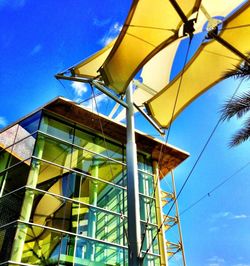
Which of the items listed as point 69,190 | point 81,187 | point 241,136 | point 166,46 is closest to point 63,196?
point 69,190

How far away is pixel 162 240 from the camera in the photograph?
15.2m

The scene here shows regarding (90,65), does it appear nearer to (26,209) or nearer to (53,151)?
(53,151)

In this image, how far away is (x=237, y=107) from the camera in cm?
1127

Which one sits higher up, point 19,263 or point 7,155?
point 7,155

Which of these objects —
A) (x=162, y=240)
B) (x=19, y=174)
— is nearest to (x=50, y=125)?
(x=19, y=174)

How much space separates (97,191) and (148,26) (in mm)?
7685

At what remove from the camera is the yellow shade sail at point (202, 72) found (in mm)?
10810

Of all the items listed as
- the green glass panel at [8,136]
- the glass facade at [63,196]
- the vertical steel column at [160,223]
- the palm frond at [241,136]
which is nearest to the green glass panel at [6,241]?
the glass facade at [63,196]

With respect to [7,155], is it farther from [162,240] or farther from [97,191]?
[162,240]

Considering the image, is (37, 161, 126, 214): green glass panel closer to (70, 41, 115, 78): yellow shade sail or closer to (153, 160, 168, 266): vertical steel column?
(153, 160, 168, 266): vertical steel column

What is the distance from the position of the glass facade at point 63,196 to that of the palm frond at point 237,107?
447 centimetres

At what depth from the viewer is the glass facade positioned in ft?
38.1

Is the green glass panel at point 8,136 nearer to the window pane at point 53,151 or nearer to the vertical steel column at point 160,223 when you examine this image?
the window pane at point 53,151

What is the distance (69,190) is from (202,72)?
7.15m
